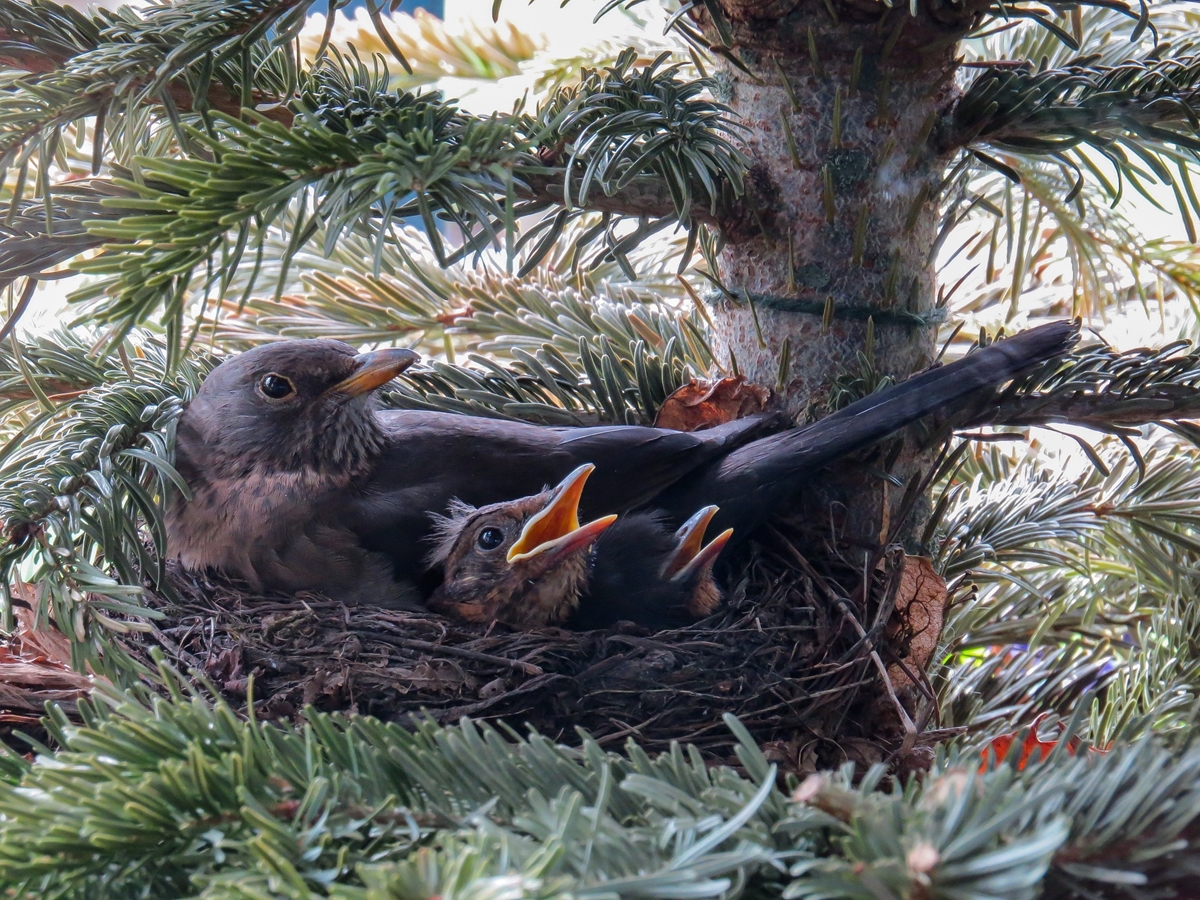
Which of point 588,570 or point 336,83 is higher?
point 336,83

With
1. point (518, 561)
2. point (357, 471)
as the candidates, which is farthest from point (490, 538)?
point (357, 471)

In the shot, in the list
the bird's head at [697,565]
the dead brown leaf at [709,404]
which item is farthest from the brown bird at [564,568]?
the dead brown leaf at [709,404]

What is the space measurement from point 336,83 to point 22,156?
0.21 m

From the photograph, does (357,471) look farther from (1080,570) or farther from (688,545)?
(1080,570)

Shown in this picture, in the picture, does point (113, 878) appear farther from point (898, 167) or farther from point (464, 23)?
point (464, 23)

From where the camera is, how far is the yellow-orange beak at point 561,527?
0.97 metres

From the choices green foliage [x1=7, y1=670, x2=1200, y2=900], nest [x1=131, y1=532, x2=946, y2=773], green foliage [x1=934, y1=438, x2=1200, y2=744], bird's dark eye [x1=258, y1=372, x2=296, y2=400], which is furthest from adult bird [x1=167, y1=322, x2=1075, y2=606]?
green foliage [x1=7, y1=670, x2=1200, y2=900]

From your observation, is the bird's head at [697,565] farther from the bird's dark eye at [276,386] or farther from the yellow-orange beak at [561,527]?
the bird's dark eye at [276,386]

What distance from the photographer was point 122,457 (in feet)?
2.58

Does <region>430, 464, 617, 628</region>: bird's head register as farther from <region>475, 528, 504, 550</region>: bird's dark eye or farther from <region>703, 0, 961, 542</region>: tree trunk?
<region>703, 0, 961, 542</region>: tree trunk

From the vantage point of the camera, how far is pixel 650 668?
2.83 ft

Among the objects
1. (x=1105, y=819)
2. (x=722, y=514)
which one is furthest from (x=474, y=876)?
(x=722, y=514)

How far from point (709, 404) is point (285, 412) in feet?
1.60

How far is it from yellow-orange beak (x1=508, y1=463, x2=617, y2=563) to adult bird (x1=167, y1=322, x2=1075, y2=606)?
6 centimetres
